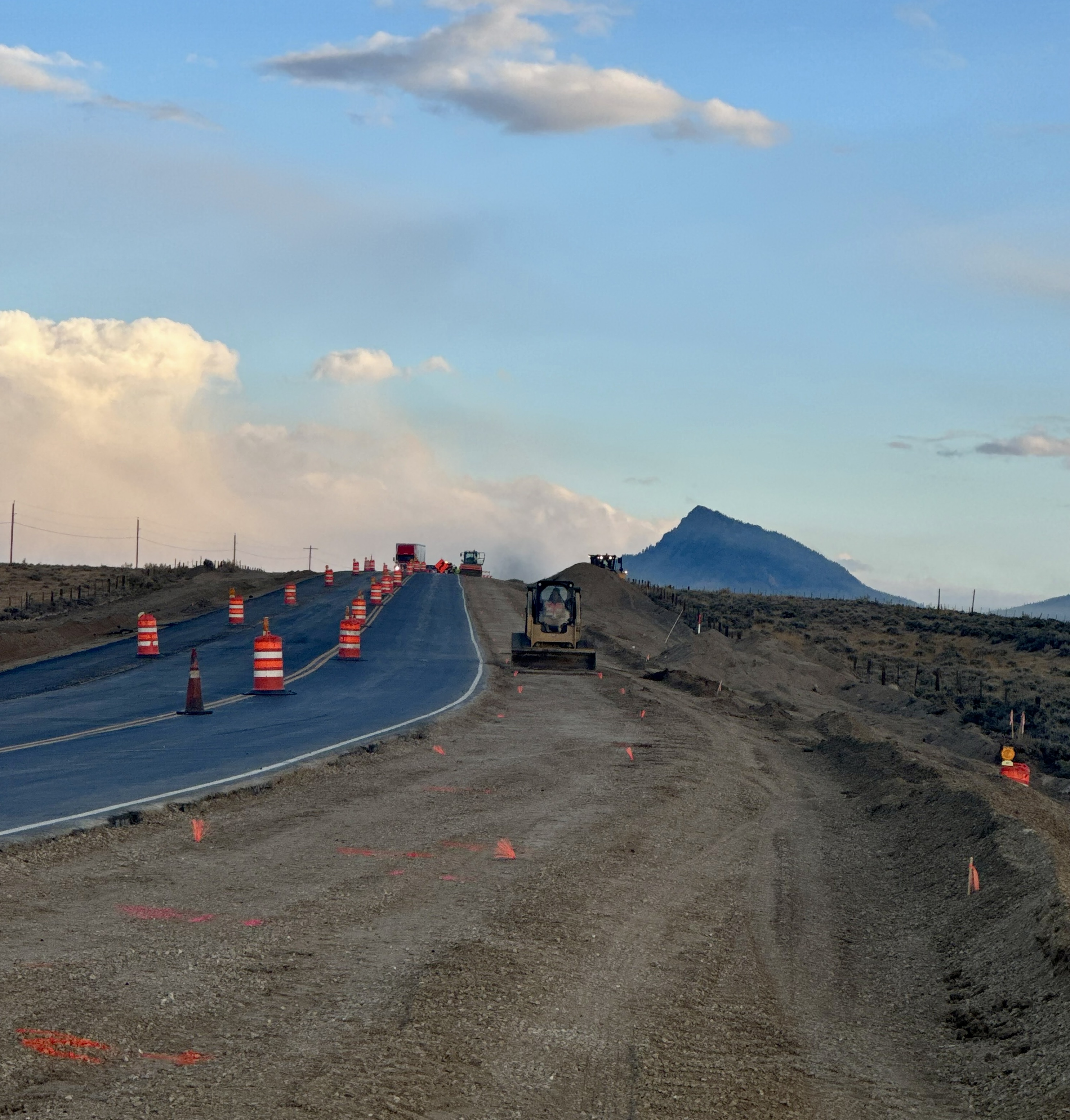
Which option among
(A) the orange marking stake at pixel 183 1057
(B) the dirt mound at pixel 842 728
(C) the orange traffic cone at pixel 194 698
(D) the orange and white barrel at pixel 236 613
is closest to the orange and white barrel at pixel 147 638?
(D) the orange and white barrel at pixel 236 613

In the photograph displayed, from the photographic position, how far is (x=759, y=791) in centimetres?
1661

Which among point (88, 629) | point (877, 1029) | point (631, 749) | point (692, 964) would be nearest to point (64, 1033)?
point (692, 964)

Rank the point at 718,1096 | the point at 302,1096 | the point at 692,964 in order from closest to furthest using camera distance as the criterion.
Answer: the point at 302,1096 < the point at 718,1096 < the point at 692,964

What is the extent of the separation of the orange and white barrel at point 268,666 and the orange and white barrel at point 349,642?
8103mm

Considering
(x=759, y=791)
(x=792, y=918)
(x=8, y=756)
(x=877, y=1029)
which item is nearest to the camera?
(x=877, y=1029)

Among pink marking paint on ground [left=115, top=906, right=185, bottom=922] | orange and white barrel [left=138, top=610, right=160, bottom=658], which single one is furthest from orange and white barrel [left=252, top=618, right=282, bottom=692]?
pink marking paint on ground [left=115, top=906, right=185, bottom=922]

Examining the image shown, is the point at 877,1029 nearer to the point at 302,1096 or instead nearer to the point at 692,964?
the point at 692,964

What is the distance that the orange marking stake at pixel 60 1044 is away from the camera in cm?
547

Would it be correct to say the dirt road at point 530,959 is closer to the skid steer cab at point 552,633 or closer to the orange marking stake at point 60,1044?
the orange marking stake at point 60,1044

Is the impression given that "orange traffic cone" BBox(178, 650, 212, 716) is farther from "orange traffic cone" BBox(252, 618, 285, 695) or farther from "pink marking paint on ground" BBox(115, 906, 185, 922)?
"pink marking paint on ground" BBox(115, 906, 185, 922)

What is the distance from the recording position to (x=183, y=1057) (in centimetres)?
557

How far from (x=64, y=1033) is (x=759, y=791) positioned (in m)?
12.0

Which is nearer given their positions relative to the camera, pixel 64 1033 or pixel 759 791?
pixel 64 1033

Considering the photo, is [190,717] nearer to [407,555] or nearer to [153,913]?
[153,913]
